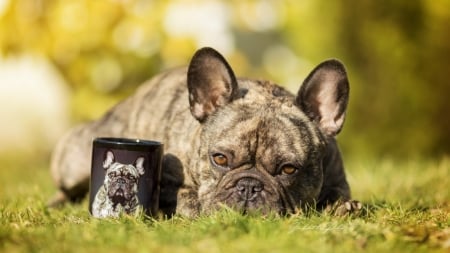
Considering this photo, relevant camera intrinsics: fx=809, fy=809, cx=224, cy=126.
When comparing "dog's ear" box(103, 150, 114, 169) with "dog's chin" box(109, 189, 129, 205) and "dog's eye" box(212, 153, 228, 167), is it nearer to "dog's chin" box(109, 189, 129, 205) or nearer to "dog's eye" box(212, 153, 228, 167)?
"dog's chin" box(109, 189, 129, 205)

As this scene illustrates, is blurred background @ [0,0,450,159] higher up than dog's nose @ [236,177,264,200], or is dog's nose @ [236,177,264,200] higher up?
blurred background @ [0,0,450,159]

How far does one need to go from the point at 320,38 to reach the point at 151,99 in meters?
5.11

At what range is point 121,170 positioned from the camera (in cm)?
452

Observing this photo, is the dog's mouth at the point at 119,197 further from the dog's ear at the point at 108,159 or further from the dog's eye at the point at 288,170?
the dog's eye at the point at 288,170

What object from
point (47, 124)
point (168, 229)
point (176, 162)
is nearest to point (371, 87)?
point (47, 124)

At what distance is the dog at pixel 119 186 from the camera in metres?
4.50

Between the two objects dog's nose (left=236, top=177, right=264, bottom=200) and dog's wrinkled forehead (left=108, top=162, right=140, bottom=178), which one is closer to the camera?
dog's nose (left=236, top=177, right=264, bottom=200)

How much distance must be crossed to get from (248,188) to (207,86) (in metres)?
0.82

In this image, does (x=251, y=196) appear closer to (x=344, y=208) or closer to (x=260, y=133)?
(x=260, y=133)

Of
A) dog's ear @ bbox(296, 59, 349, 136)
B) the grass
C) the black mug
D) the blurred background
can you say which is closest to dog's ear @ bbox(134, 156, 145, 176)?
the black mug

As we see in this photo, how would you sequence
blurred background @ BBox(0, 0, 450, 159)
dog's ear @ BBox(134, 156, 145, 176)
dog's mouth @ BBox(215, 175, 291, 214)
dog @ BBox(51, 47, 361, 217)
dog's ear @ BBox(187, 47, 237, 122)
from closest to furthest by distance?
1. dog's mouth @ BBox(215, 175, 291, 214)
2. dog @ BBox(51, 47, 361, 217)
3. dog's ear @ BBox(134, 156, 145, 176)
4. dog's ear @ BBox(187, 47, 237, 122)
5. blurred background @ BBox(0, 0, 450, 159)

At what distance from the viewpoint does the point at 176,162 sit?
5.02 m

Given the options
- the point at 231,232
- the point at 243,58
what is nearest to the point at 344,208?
the point at 231,232

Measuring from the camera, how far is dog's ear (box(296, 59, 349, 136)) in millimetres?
4809
